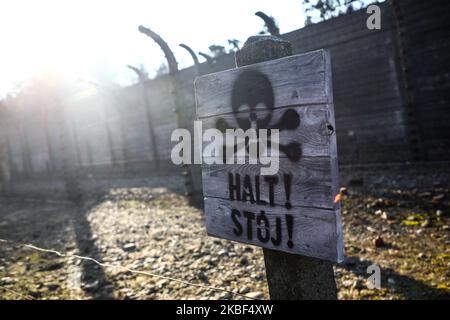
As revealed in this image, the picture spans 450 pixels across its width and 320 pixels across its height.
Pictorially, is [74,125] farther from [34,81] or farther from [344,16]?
[344,16]

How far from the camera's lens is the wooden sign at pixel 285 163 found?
1.15 m

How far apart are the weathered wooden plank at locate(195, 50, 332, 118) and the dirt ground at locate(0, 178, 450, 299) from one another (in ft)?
7.59

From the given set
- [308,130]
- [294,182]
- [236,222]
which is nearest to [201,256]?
[236,222]

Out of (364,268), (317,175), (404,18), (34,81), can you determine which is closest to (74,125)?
(34,81)

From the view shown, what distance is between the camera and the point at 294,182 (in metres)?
1.23

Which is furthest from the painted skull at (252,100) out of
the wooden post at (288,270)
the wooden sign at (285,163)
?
the wooden post at (288,270)

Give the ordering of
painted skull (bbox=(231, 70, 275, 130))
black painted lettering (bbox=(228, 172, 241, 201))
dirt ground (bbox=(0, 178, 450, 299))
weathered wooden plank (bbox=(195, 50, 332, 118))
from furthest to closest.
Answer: dirt ground (bbox=(0, 178, 450, 299)) → black painted lettering (bbox=(228, 172, 241, 201)) → painted skull (bbox=(231, 70, 275, 130)) → weathered wooden plank (bbox=(195, 50, 332, 118))

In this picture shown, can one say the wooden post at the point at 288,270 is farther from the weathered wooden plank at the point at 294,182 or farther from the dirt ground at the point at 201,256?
the dirt ground at the point at 201,256

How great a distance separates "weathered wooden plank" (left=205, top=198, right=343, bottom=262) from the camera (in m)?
1.16

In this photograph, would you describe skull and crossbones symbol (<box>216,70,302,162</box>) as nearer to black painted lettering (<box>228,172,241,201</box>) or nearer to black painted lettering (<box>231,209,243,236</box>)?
black painted lettering (<box>228,172,241,201</box>)

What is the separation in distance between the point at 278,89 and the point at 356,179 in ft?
19.6

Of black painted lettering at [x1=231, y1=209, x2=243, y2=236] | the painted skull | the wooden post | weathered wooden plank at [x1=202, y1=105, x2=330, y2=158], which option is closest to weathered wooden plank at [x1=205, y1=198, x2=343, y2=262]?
black painted lettering at [x1=231, y1=209, x2=243, y2=236]

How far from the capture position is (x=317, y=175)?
3.82 ft

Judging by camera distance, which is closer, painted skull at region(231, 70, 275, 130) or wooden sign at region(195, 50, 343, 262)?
wooden sign at region(195, 50, 343, 262)
